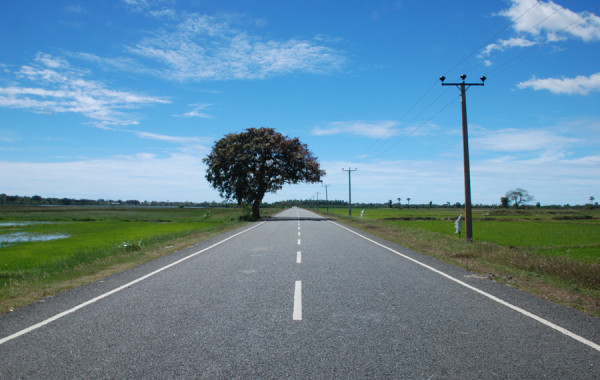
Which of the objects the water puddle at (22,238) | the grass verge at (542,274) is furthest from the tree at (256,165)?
the grass verge at (542,274)

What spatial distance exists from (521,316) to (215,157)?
43762 millimetres

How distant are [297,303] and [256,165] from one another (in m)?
41.6

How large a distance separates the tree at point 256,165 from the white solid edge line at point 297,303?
38.7 meters

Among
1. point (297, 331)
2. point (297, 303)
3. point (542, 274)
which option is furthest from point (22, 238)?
point (542, 274)

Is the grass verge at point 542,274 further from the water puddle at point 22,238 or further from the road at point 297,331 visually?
the water puddle at point 22,238


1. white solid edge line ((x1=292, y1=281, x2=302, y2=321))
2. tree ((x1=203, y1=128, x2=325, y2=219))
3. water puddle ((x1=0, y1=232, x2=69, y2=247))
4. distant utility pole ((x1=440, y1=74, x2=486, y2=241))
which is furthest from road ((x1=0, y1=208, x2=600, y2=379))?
tree ((x1=203, y1=128, x2=325, y2=219))

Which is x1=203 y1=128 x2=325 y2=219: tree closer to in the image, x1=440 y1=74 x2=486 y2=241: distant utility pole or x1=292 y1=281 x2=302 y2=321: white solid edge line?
x1=440 y1=74 x2=486 y2=241: distant utility pole

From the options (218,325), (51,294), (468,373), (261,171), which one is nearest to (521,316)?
(468,373)

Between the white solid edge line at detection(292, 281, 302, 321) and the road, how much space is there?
1.3 inches

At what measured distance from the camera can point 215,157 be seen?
4675cm

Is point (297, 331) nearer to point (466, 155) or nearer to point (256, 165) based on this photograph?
point (466, 155)

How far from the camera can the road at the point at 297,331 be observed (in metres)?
3.84

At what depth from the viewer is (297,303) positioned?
6.38 metres

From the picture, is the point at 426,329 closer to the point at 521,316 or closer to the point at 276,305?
the point at 521,316
